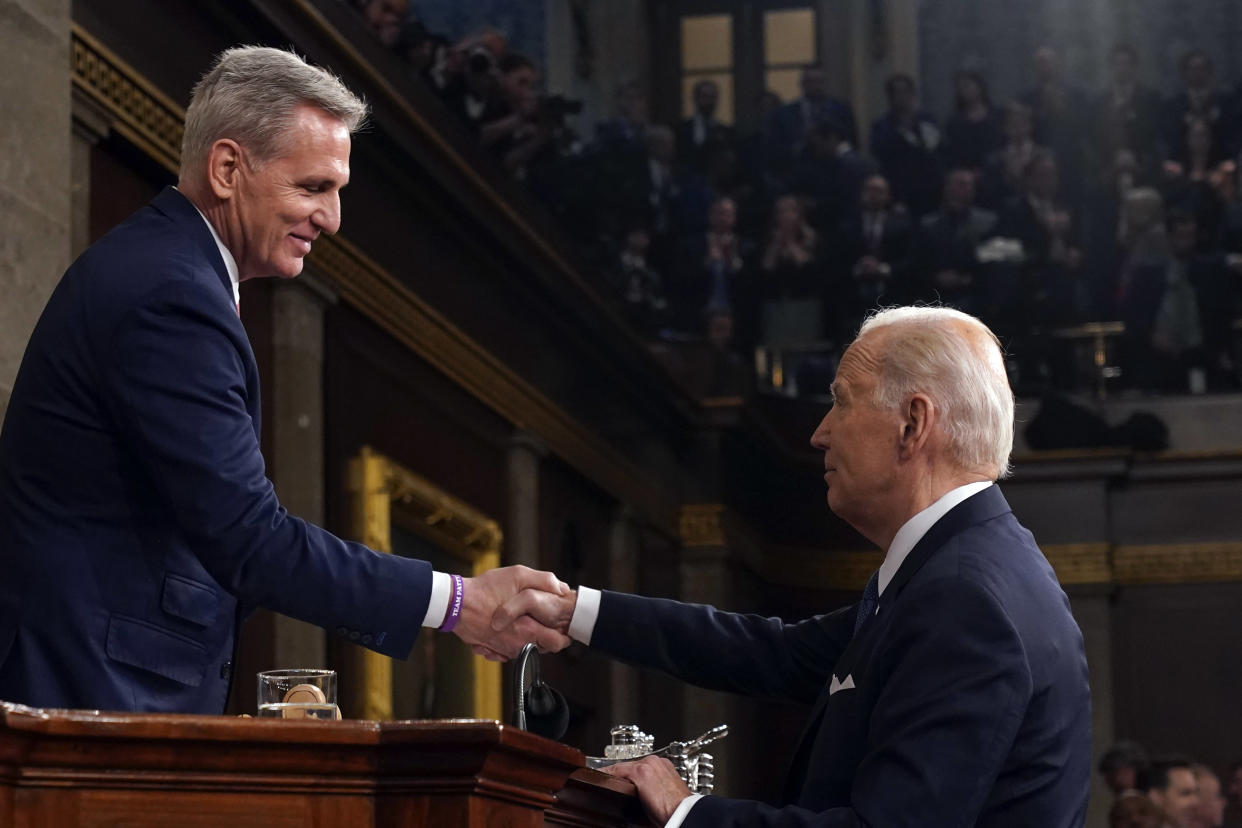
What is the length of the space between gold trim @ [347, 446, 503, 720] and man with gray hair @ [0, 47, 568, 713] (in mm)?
4857

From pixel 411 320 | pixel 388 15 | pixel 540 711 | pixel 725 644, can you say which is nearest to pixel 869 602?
pixel 725 644

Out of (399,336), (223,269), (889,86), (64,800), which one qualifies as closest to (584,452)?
(399,336)

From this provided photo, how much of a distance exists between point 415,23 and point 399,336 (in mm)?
1993

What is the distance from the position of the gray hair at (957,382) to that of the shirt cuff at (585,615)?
694 mm

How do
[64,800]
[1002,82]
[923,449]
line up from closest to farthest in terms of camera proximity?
[64,800], [923,449], [1002,82]

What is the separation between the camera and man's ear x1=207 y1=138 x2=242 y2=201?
295cm

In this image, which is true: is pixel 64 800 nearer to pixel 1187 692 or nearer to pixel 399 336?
pixel 399 336

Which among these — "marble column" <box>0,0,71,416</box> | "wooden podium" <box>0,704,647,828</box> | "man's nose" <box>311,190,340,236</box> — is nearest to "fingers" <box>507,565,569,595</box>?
"man's nose" <box>311,190,340,236</box>

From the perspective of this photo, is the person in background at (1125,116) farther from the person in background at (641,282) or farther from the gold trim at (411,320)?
the gold trim at (411,320)

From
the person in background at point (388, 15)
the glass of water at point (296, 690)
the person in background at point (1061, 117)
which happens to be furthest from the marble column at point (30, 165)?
the person in background at point (1061, 117)

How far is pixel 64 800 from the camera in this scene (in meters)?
1.92

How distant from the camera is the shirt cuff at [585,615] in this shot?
3229 millimetres

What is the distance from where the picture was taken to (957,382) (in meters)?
2.71

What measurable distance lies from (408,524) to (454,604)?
6098mm
